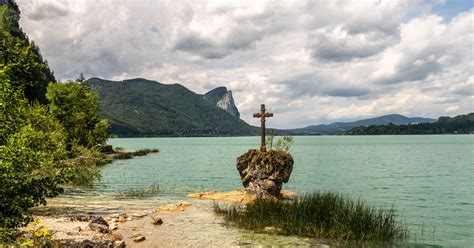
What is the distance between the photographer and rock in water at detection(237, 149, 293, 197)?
25547 mm

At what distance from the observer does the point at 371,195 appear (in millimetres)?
32438

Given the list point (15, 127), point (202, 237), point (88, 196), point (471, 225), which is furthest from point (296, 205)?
point (88, 196)

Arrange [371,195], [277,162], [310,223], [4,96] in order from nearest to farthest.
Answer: [4,96] < [310,223] < [277,162] < [371,195]

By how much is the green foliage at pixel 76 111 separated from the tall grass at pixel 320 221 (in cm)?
3941

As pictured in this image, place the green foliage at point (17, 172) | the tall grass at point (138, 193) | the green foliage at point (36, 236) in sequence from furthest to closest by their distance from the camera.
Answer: the tall grass at point (138, 193) → the green foliage at point (17, 172) → the green foliage at point (36, 236)

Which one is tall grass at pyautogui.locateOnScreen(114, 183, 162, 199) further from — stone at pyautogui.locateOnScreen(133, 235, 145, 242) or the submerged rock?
stone at pyautogui.locateOnScreen(133, 235, 145, 242)

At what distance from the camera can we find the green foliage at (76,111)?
5456 cm

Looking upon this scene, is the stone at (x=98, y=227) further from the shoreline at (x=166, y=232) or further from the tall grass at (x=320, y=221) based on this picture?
the tall grass at (x=320, y=221)

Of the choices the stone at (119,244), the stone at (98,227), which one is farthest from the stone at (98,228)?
the stone at (119,244)

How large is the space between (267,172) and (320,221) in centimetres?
867

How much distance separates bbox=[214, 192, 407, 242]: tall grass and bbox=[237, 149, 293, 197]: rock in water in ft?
17.1

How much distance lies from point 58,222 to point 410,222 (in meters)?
18.8

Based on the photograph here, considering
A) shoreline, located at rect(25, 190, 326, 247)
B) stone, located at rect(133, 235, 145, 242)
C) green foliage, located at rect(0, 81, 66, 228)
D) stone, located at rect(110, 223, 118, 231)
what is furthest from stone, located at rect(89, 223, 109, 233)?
green foliage, located at rect(0, 81, 66, 228)

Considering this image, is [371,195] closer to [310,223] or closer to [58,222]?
[310,223]
